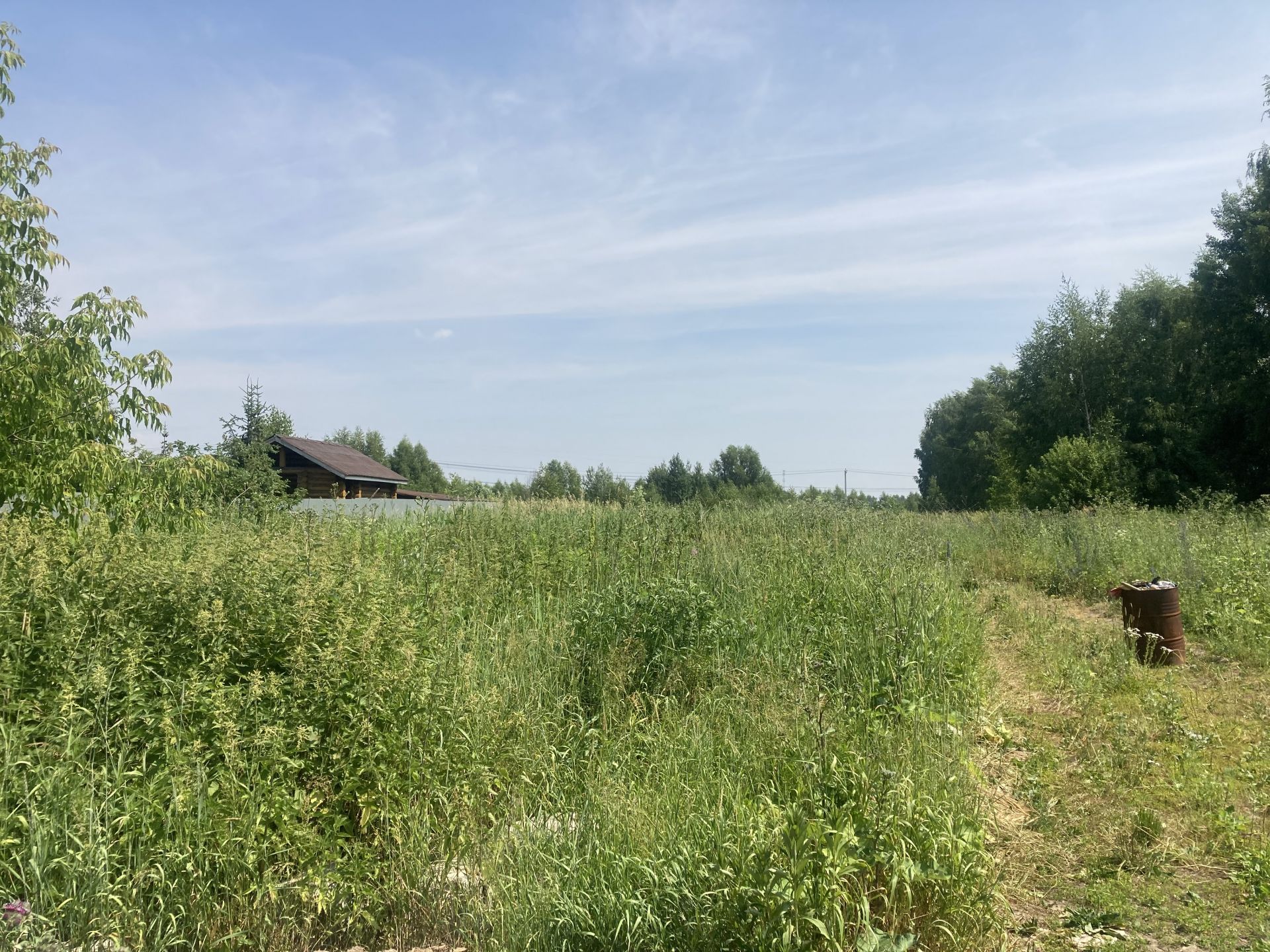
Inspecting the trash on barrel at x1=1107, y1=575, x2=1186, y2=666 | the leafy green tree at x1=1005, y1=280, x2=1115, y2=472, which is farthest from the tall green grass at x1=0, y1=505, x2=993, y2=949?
the leafy green tree at x1=1005, y1=280, x2=1115, y2=472

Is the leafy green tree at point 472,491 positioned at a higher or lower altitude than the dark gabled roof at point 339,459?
lower

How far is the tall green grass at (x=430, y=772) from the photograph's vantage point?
2975 mm

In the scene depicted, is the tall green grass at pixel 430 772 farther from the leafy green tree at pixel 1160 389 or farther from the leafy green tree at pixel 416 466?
the leafy green tree at pixel 416 466

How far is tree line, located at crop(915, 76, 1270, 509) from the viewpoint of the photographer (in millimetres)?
25203

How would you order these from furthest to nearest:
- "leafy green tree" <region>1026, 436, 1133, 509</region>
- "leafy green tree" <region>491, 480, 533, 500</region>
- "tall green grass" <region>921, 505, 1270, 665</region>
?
"leafy green tree" <region>1026, 436, 1133, 509</region>, "leafy green tree" <region>491, 480, 533, 500</region>, "tall green grass" <region>921, 505, 1270, 665</region>

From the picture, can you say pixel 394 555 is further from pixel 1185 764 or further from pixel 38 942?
pixel 1185 764

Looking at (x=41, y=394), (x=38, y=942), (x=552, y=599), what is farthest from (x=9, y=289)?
(x=38, y=942)

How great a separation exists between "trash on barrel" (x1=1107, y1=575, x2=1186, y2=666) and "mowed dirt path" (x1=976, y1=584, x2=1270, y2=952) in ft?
0.82

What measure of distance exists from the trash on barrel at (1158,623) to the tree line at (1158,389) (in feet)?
38.1

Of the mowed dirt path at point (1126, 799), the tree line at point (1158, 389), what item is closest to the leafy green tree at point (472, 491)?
the mowed dirt path at point (1126, 799)

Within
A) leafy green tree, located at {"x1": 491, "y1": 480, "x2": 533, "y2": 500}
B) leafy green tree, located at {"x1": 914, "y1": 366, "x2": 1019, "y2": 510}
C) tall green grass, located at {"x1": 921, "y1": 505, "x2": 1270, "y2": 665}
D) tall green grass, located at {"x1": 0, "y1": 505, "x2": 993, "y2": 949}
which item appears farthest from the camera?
leafy green tree, located at {"x1": 914, "y1": 366, "x2": 1019, "y2": 510}

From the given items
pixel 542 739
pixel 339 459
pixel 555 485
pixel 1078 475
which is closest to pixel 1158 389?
pixel 1078 475

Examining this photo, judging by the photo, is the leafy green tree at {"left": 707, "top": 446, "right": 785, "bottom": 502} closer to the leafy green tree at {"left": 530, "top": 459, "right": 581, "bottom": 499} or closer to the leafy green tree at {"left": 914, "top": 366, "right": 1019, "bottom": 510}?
the leafy green tree at {"left": 914, "top": 366, "right": 1019, "bottom": 510}

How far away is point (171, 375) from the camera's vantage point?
253 inches
